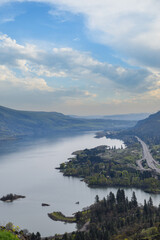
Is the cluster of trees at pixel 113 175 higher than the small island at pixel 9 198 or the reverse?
higher

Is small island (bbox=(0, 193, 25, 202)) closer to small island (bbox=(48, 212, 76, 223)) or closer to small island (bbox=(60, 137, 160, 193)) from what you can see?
small island (bbox=(48, 212, 76, 223))

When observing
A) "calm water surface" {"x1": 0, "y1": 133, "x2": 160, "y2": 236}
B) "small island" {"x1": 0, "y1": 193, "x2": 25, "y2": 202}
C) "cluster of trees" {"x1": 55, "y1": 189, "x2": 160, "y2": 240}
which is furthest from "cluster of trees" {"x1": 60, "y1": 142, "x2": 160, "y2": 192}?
"small island" {"x1": 0, "y1": 193, "x2": 25, "y2": 202}

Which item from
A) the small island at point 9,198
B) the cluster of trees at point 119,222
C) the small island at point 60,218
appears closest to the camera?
the cluster of trees at point 119,222

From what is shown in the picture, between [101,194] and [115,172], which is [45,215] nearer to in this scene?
[101,194]

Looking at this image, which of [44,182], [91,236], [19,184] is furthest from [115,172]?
[91,236]

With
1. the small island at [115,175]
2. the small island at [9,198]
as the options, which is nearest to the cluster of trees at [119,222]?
the small island at [115,175]

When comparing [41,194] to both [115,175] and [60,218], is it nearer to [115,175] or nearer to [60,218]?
[60,218]

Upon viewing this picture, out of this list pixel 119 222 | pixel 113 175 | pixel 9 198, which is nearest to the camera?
pixel 119 222

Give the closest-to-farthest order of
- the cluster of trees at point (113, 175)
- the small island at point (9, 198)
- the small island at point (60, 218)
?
1. the small island at point (60, 218)
2. the small island at point (9, 198)
3. the cluster of trees at point (113, 175)

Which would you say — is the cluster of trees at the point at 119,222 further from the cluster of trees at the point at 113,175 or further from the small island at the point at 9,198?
the small island at the point at 9,198

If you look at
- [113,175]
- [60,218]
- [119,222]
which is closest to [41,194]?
[60,218]
